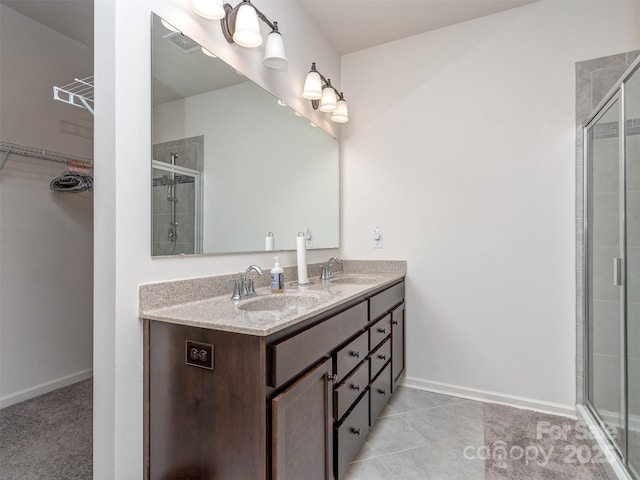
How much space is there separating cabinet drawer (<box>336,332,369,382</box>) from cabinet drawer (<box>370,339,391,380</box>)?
0.41 ft

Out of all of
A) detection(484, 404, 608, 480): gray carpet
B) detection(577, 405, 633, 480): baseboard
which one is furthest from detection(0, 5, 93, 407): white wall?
detection(577, 405, 633, 480): baseboard

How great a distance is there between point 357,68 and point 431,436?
A: 8.62ft

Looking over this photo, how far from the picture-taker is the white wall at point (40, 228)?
84.0 inches

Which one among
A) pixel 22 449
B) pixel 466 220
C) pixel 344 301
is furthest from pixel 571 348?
pixel 22 449

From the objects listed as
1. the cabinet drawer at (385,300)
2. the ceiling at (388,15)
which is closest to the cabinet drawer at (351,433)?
the cabinet drawer at (385,300)

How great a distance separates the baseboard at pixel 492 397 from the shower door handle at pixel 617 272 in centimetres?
90

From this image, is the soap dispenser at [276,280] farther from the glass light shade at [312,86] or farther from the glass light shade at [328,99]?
the glass light shade at [328,99]

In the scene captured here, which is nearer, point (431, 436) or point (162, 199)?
point (162, 199)

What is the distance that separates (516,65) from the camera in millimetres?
2203

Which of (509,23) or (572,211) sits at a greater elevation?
(509,23)

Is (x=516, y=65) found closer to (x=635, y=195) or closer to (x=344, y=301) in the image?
(x=635, y=195)

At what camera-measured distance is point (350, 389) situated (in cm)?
147

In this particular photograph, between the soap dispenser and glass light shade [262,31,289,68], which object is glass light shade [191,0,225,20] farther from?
the soap dispenser

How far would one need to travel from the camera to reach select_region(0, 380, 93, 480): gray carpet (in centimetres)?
151
